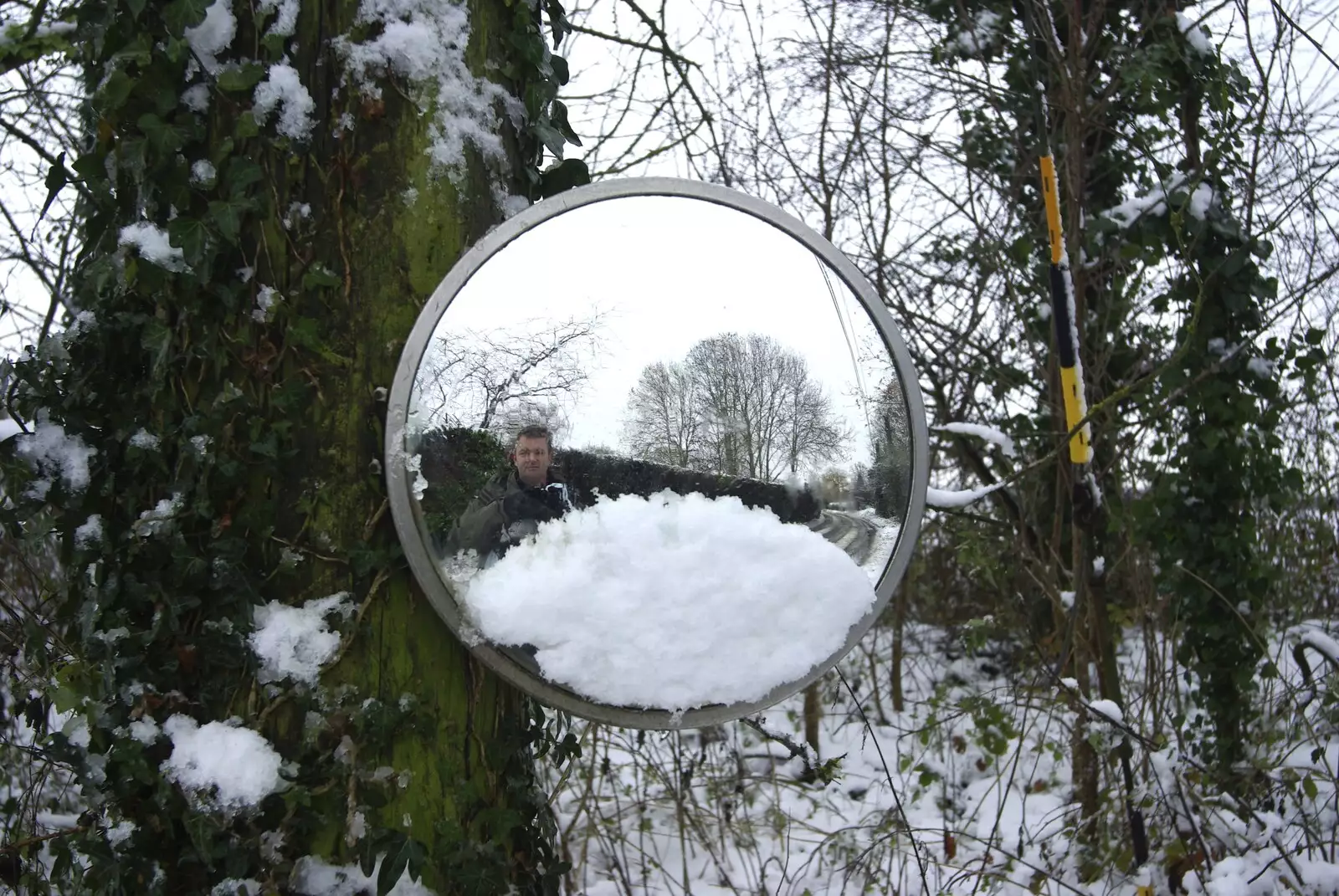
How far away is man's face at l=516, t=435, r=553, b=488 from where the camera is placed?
4.75ft

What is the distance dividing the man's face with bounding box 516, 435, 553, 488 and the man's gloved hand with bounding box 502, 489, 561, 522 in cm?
1

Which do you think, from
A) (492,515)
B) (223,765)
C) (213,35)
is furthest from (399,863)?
(213,35)

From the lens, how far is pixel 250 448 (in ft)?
4.85

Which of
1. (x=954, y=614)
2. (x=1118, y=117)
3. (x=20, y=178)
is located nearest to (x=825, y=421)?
(x=1118, y=117)

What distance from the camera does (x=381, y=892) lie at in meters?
1.48

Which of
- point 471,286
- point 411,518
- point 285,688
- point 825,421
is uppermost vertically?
point 471,286

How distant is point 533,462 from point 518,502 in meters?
0.06

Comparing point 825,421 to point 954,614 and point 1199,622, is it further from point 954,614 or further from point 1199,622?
point 954,614

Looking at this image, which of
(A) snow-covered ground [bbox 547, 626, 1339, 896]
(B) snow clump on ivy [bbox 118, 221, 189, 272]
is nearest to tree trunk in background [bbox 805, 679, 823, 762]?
(A) snow-covered ground [bbox 547, 626, 1339, 896]

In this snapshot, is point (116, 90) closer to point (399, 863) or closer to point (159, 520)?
point (159, 520)

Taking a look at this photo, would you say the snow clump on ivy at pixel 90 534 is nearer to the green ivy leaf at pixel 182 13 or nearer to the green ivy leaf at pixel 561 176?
the green ivy leaf at pixel 182 13

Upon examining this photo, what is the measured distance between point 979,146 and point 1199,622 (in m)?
2.42

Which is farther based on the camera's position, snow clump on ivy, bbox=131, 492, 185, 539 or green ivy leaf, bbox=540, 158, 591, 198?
green ivy leaf, bbox=540, 158, 591, 198

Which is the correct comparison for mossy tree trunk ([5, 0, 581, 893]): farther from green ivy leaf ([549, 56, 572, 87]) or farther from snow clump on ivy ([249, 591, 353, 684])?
green ivy leaf ([549, 56, 572, 87])
